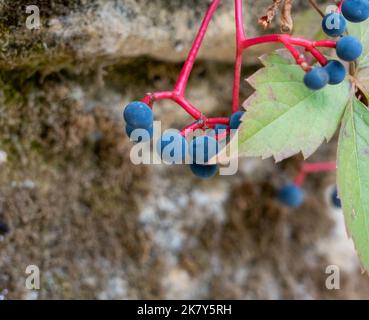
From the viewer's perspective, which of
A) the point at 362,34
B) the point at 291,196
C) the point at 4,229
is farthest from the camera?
the point at 291,196

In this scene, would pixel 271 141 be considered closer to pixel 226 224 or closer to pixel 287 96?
pixel 287 96

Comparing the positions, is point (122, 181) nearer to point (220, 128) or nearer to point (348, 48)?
point (220, 128)

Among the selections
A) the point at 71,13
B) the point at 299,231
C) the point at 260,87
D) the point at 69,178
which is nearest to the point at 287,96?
the point at 260,87

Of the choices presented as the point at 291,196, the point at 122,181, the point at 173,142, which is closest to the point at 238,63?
the point at 173,142

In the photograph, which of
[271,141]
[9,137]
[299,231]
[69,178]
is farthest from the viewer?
[299,231]

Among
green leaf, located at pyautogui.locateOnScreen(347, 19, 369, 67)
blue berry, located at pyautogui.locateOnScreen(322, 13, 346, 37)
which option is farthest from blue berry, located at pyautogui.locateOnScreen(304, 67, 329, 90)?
green leaf, located at pyautogui.locateOnScreen(347, 19, 369, 67)

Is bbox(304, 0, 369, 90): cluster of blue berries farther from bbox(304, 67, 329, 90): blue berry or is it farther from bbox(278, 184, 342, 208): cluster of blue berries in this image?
bbox(278, 184, 342, 208): cluster of blue berries

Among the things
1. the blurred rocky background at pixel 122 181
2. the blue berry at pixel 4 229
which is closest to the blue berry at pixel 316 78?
the blurred rocky background at pixel 122 181
